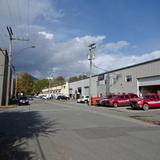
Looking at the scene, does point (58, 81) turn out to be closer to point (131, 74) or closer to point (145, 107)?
point (131, 74)

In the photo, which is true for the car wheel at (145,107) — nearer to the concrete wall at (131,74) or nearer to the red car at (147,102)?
the red car at (147,102)

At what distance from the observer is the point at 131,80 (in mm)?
45219

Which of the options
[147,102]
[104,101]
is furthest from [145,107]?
[104,101]

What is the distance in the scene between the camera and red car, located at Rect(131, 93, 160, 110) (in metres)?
29.9

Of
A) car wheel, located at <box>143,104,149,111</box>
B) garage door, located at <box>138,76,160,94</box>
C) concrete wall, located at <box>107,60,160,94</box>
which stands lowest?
car wheel, located at <box>143,104,149,111</box>

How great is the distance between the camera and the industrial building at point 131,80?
39047 millimetres

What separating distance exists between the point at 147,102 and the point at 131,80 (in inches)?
595

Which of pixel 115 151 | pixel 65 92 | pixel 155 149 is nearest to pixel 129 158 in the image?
pixel 115 151

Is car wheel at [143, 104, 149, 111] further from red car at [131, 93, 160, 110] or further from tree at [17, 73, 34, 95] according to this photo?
tree at [17, 73, 34, 95]

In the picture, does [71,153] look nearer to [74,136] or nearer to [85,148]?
[85,148]

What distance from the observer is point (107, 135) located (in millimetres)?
11781

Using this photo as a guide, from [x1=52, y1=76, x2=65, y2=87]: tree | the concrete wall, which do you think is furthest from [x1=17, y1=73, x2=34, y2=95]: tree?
the concrete wall

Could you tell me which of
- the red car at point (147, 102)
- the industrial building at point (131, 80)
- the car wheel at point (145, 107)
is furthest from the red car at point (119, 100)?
the car wheel at point (145, 107)

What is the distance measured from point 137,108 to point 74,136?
2018 centimetres
